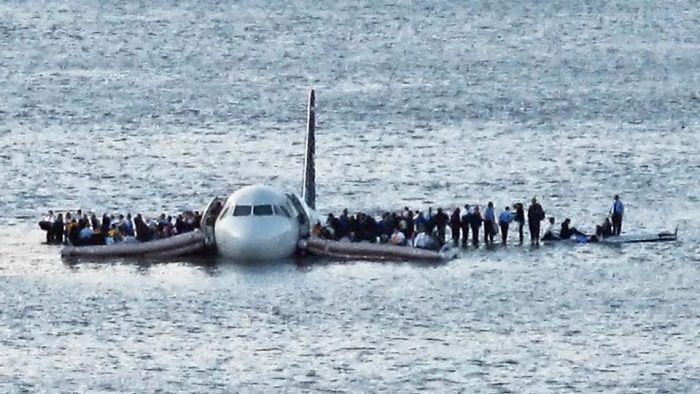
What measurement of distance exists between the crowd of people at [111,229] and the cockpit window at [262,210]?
13.1ft

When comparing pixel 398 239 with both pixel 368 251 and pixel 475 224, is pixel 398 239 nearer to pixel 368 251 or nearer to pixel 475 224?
pixel 368 251

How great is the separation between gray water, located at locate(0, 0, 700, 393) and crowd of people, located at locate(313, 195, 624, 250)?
1.79m

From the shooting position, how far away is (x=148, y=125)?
5723 inches

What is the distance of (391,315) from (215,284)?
8.07 metres

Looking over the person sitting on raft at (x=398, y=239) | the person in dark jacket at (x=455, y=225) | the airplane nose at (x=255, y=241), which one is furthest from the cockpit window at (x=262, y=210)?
the person in dark jacket at (x=455, y=225)

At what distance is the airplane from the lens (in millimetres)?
92375

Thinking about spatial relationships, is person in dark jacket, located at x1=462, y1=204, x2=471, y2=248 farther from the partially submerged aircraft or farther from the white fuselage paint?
the white fuselage paint

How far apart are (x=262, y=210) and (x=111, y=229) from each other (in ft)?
21.1

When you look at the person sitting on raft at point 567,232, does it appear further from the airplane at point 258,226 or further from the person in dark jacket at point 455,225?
the airplane at point 258,226

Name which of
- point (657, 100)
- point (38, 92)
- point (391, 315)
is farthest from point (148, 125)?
point (391, 315)

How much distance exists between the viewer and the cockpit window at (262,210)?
93.0m

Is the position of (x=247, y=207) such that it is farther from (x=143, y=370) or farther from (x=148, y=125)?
(x=148, y=125)

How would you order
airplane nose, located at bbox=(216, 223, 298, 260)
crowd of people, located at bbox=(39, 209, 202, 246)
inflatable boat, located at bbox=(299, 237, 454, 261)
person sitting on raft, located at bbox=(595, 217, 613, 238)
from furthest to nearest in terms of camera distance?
person sitting on raft, located at bbox=(595, 217, 613, 238) < crowd of people, located at bbox=(39, 209, 202, 246) < inflatable boat, located at bbox=(299, 237, 454, 261) < airplane nose, located at bbox=(216, 223, 298, 260)

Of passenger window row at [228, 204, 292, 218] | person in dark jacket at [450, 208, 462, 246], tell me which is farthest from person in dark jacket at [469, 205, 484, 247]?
passenger window row at [228, 204, 292, 218]
